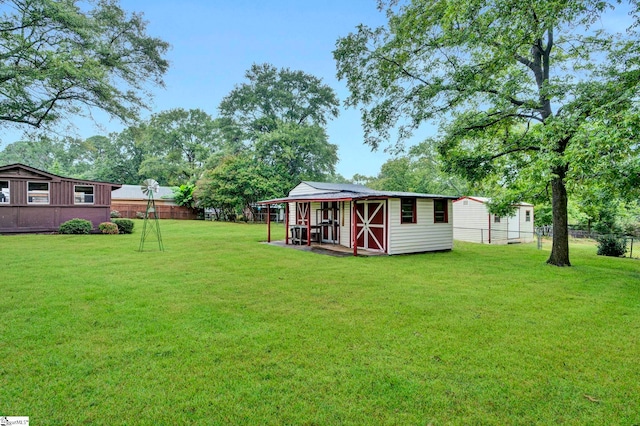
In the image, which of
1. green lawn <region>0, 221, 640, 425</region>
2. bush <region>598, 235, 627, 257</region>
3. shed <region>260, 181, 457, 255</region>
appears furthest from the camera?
bush <region>598, 235, 627, 257</region>

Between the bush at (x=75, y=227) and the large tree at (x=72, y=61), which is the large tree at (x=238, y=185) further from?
the large tree at (x=72, y=61)

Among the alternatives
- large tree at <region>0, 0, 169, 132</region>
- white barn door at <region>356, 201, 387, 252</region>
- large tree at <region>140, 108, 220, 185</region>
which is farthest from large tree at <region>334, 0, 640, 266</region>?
large tree at <region>140, 108, 220, 185</region>

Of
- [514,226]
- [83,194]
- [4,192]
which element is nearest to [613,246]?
[514,226]

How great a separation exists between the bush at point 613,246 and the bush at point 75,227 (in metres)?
22.9

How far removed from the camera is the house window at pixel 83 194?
56.6 feet

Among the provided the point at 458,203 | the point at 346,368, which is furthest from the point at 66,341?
the point at 458,203

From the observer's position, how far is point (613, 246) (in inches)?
489

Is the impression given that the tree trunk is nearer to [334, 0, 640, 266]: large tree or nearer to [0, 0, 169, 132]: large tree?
[334, 0, 640, 266]: large tree

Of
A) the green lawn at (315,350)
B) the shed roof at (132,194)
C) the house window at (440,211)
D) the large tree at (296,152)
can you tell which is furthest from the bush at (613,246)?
the shed roof at (132,194)

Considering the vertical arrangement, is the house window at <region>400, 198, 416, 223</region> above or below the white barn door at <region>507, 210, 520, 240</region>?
above

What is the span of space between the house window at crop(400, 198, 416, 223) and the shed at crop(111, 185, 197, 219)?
91.8ft

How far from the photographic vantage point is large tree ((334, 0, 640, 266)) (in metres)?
7.20

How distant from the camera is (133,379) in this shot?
2783mm

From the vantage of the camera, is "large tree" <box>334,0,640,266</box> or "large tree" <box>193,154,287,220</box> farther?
"large tree" <box>193,154,287,220</box>
